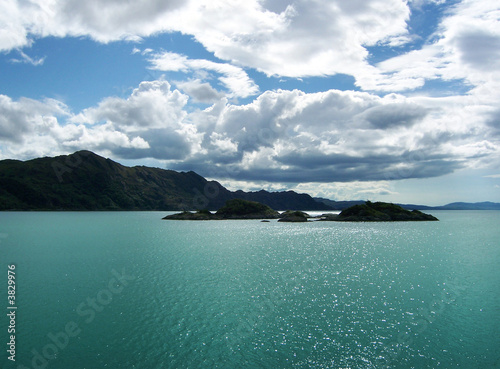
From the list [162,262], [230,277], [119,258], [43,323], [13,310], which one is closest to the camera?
[43,323]

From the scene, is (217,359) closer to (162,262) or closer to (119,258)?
(162,262)

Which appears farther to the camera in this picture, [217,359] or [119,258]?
[119,258]

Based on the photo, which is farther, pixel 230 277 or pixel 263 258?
pixel 263 258

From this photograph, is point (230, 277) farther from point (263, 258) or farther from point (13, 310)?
point (13, 310)

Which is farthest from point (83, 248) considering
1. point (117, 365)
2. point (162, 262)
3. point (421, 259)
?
point (421, 259)

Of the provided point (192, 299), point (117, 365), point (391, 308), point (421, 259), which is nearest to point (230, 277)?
point (192, 299)

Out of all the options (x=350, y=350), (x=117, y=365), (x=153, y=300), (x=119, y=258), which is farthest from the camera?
(x=119, y=258)

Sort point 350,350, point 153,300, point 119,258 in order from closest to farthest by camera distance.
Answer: point 350,350 < point 153,300 < point 119,258

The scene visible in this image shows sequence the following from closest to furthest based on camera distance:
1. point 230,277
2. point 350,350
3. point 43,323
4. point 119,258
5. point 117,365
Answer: point 117,365, point 350,350, point 43,323, point 230,277, point 119,258
